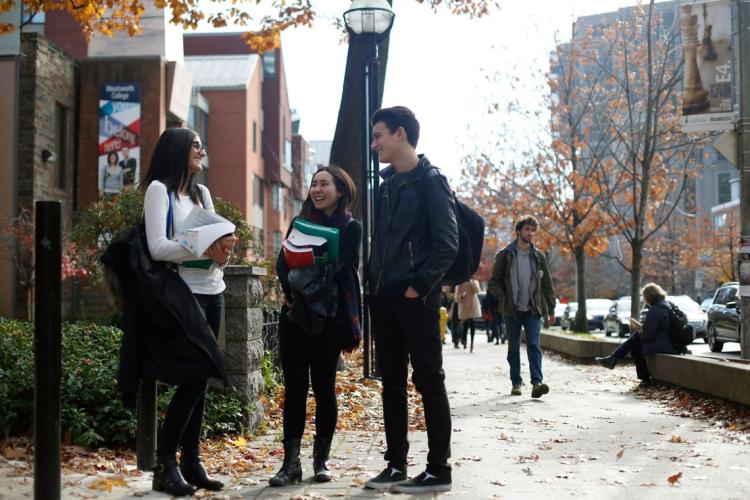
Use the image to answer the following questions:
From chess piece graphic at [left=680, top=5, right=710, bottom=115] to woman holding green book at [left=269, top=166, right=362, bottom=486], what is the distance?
812 centimetres

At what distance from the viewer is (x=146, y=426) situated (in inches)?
203

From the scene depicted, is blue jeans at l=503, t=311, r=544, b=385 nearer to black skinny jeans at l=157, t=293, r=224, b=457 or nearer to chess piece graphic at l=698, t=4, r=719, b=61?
chess piece graphic at l=698, t=4, r=719, b=61

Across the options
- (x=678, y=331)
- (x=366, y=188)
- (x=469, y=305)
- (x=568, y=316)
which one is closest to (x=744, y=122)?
(x=678, y=331)

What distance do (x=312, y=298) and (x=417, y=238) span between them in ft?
2.21

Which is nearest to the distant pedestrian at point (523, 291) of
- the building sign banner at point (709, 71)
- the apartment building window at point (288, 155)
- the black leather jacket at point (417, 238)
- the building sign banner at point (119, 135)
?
the building sign banner at point (709, 71)

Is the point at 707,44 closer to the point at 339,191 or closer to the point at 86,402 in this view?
the point at 339,191

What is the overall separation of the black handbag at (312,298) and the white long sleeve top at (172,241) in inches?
18.2

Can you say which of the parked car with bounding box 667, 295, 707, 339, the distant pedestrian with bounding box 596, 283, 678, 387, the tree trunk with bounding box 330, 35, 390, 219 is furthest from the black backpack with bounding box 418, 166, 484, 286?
the parked car with bounding box 667, 295, 707, 339

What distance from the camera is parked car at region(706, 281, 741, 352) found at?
2173 centimetres

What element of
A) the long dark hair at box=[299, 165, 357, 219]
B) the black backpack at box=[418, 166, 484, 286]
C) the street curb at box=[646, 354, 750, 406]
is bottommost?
the street curb at box=[646, 354, 750, 406]

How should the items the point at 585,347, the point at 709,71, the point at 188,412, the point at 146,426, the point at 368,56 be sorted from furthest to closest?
1. the point at 585,347
2. the point at 709,71
3. the point at 368,56
4. the point at 146,426
5. the point at 188,412

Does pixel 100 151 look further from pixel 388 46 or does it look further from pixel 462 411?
pixel 462 411

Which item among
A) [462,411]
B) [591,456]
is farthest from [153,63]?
[591,456]

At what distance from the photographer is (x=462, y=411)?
9508 millimetres
